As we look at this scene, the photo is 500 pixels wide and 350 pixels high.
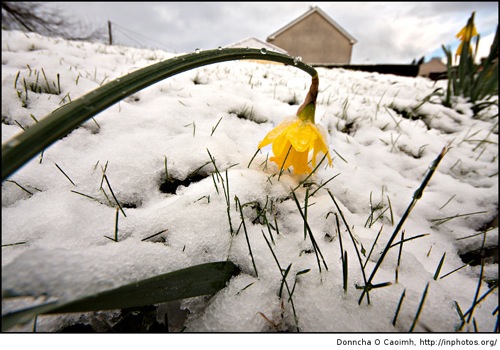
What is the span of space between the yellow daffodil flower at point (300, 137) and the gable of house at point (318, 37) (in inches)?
449

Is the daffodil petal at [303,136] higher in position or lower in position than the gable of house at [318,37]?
lower

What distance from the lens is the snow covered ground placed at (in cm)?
48

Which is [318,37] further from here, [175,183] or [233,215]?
[233,215]

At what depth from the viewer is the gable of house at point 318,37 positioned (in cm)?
1154

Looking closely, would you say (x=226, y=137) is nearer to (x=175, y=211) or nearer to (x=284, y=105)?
(x=175, y=211)

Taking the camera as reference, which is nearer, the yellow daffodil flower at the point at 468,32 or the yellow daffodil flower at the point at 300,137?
the yellow daffodil flower at the point at 300,137

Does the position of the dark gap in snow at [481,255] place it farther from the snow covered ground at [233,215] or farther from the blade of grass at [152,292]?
the blade of grass at [152,292]

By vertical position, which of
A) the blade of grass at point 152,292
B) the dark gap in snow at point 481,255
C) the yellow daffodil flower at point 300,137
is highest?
the yellow daffodil flower at point 300,137

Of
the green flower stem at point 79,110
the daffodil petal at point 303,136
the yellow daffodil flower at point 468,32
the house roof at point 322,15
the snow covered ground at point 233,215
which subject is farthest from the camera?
the house roof at point 322,15

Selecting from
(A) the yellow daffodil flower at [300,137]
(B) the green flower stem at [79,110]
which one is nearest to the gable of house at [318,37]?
(A) the yellow daffodil flower at [300,137]

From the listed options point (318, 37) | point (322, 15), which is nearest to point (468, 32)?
point (318, 37)

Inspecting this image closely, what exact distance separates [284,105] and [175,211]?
1.18 metres

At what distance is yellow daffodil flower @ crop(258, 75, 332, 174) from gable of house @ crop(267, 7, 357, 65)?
11.4 m
